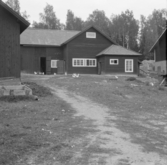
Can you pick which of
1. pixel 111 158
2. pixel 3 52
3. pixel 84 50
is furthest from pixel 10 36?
pixel 84 50

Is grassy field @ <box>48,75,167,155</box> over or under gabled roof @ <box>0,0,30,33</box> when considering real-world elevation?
under

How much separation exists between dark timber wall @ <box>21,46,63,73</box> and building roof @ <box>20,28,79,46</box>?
0.74 meters

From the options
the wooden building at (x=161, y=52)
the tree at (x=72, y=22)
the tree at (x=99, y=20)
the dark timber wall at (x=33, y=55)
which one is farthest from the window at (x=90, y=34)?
the tree at (x=72, y=22)

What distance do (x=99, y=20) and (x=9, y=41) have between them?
6203 centimetres

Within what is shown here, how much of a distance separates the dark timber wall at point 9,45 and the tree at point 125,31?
178 feet

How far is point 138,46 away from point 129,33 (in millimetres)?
4337

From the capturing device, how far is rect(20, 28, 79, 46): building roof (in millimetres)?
37775

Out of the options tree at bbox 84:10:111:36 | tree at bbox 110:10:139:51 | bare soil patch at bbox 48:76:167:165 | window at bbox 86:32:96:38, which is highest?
tree at bbox 84:10:111:36

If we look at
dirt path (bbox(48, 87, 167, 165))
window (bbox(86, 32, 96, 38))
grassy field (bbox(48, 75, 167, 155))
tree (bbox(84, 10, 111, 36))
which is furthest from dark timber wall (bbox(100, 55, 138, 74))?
tree (bbox(84, 10, 111, 36))

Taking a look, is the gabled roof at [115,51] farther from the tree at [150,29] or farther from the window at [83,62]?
the tree at [150,29]

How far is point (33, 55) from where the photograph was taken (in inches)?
1480

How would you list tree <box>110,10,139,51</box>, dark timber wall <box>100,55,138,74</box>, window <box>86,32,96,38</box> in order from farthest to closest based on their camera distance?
tree <box>110,10,139,51</box>
window <box>86,32,96,38</box>
dark timber wall <box>100,55,138,74</box>

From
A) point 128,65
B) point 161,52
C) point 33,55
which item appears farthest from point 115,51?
point 33,55

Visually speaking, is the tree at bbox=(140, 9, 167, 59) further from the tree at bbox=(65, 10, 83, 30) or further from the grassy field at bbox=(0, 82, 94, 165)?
the grassy field at bbox=(0, 82, 94, 165)
